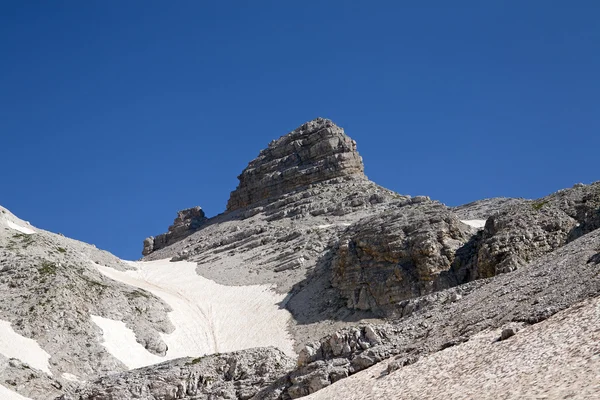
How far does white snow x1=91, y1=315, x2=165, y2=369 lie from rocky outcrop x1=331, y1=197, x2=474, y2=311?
62.6 feet

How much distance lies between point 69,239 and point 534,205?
2926 inches

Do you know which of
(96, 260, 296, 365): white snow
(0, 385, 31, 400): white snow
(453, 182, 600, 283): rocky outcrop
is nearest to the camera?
(0, 385, 31, 400): white snow

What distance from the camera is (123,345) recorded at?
205 ft

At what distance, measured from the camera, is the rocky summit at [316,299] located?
24547mm

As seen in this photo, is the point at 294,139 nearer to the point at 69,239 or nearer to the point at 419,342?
the point at 69,239

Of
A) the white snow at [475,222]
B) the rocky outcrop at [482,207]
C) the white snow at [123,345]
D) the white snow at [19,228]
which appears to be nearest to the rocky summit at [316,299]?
the white snow at [123,345]

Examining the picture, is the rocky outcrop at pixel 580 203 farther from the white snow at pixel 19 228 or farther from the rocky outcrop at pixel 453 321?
the white snow at pixel 19 228

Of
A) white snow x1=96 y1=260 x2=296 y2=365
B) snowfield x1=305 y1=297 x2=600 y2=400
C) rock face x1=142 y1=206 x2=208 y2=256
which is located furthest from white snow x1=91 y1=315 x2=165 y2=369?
rock face x1=142 y1=206 x2=208 y2=256

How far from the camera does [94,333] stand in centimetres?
6234

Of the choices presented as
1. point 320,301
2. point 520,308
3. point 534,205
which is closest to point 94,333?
point 320,301

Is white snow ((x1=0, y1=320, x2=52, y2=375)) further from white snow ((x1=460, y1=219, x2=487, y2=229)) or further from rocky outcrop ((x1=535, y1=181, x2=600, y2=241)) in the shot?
white snow ((x1=460, y1=219, x2=487, y2=229))

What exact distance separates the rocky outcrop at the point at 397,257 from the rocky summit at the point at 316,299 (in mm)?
190

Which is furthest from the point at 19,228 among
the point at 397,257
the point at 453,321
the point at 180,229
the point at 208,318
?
the point at 453,321

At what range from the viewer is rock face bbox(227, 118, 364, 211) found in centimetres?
12825
